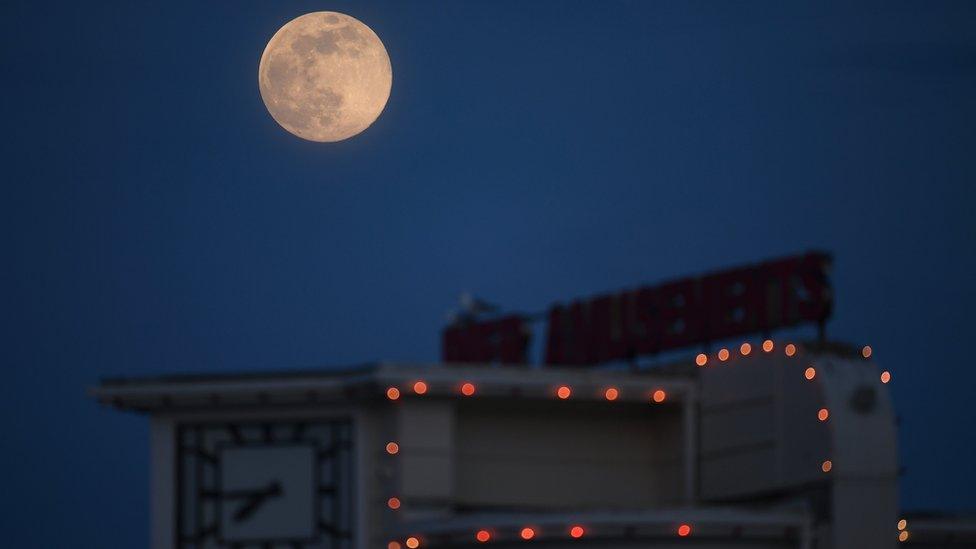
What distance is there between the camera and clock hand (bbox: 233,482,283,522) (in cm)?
4756

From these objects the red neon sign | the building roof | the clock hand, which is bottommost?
the clock hand

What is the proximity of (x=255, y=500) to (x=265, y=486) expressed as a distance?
17.5 inches

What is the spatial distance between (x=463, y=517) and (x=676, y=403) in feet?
23.3

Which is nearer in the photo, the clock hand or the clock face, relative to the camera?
the clock face

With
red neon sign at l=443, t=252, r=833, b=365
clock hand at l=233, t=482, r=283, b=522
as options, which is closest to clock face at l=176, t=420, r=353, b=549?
clock hand at l=233, t=482, r=283, b=522

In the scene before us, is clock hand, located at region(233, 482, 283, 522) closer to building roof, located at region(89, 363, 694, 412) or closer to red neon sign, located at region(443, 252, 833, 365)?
building roof, located at region(89, 363, 694, 412)

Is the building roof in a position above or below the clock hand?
above

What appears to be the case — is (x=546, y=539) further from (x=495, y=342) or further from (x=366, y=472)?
(x=495, y=342)

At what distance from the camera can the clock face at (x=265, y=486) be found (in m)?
47.4

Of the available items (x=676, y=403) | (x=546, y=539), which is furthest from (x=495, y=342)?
(x=546, y=539)

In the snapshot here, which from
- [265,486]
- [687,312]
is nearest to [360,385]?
[265,486]

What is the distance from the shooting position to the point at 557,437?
160ft

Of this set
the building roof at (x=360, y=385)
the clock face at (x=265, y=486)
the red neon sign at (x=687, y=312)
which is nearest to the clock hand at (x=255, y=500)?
the clock face at (x=265, y=486)

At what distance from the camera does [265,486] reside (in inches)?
1874
